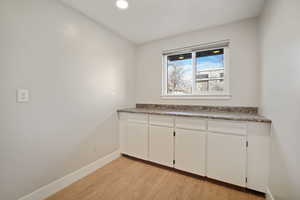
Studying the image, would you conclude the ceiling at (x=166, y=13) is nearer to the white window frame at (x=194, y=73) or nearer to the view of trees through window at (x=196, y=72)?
the white window frame at (x=194, y=73)

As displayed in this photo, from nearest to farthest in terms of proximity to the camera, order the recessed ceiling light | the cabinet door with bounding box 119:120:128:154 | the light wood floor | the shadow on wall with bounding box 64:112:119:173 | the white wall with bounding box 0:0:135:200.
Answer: the white wall with bounding box 0:0:135:200 → the light wood floor → the recessed ceiling light → the shadow on wall with bounding box 64:112:119:173 → the cabinet door with bounding box 119:120:128:154

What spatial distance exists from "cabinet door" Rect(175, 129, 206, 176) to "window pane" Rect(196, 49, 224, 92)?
3.24ft

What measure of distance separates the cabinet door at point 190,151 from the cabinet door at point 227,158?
91 millimetres

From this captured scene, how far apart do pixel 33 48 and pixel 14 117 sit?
745mm

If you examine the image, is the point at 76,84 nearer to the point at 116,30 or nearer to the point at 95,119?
the point at 95,119

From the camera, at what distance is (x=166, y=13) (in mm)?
1863

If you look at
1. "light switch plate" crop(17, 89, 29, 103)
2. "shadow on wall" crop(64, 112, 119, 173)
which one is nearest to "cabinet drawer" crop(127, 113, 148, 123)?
"shadow on wall" crop(64, 112, 119, 173)

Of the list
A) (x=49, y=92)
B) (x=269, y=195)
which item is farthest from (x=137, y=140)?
(x=269, y=195)

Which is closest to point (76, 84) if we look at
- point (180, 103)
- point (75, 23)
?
point (75, 23)

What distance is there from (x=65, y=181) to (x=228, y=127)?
7.31ft

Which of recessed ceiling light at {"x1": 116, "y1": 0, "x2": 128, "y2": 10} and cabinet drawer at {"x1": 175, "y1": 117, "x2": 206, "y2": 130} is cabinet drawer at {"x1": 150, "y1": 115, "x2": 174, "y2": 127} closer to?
cabinet drawer at {"x1": 175, "y1": 117, "x2": 206, "y2": 130}

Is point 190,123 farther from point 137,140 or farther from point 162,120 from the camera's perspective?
point 137,140

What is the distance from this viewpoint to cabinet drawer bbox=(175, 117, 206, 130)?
1.80 m

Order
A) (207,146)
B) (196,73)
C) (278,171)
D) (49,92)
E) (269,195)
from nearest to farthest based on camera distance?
(278,171) < (269,195) < (49,92) < (207,146) < (196,73)
